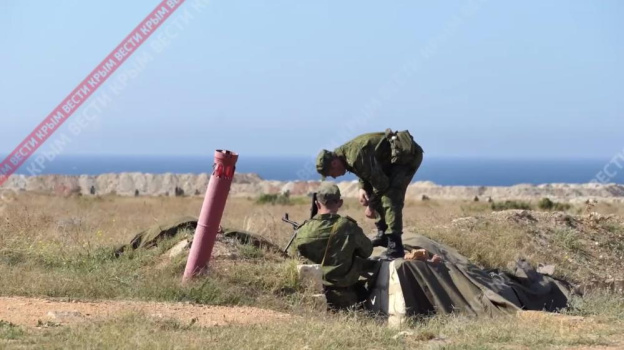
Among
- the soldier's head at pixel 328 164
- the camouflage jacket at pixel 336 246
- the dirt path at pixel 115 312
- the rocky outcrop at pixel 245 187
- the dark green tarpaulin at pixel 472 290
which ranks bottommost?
the dirt path at pixel 115 312

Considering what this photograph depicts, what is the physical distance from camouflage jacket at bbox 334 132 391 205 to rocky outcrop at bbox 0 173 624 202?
31145mm

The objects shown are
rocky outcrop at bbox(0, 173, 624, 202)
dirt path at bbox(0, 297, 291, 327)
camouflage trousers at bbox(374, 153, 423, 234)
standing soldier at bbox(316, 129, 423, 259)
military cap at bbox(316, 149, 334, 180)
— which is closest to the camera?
dirt path at bbox(0, 297, 291, 327)

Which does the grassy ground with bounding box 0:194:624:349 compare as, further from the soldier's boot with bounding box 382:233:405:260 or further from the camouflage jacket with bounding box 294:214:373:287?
the soldier's boot with bounding box 382:233:405:260

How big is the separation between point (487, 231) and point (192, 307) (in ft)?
22.1

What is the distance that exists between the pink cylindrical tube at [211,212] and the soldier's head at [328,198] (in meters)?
0.99

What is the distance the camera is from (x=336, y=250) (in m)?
8.99

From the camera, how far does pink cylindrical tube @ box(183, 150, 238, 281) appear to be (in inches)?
368

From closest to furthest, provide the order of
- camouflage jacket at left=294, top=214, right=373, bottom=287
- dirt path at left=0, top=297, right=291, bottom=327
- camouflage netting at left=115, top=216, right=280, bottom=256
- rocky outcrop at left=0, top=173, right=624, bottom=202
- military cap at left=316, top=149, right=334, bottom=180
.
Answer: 1. dirt path at left=0, top=297, right=291, bottom=327
2. camouflage jacket at left=294, top=214, right=373, bottom=287
3. military cap at left=316, top=149, right=334, bottom=180
4. camouflage netting at left=115, top=216, right=280, bottom=256
5. rocky outcrop at left=0, top=173, right=624, bottom=202

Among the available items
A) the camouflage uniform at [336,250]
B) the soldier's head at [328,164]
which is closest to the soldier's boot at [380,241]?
the soldier's head at [328,164]

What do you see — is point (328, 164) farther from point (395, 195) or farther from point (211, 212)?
point (211, 212)

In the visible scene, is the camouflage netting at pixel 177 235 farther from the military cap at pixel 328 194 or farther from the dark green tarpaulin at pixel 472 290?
the dark green tarpaulin at pixel 472 290

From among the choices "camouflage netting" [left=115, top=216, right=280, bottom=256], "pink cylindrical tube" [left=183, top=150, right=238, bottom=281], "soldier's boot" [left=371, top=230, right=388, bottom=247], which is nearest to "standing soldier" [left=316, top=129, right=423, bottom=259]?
"soldier's boot" [left=371, top=230, right=388, bottom=247]

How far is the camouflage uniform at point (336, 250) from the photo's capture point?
900cm

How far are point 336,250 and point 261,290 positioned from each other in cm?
105
